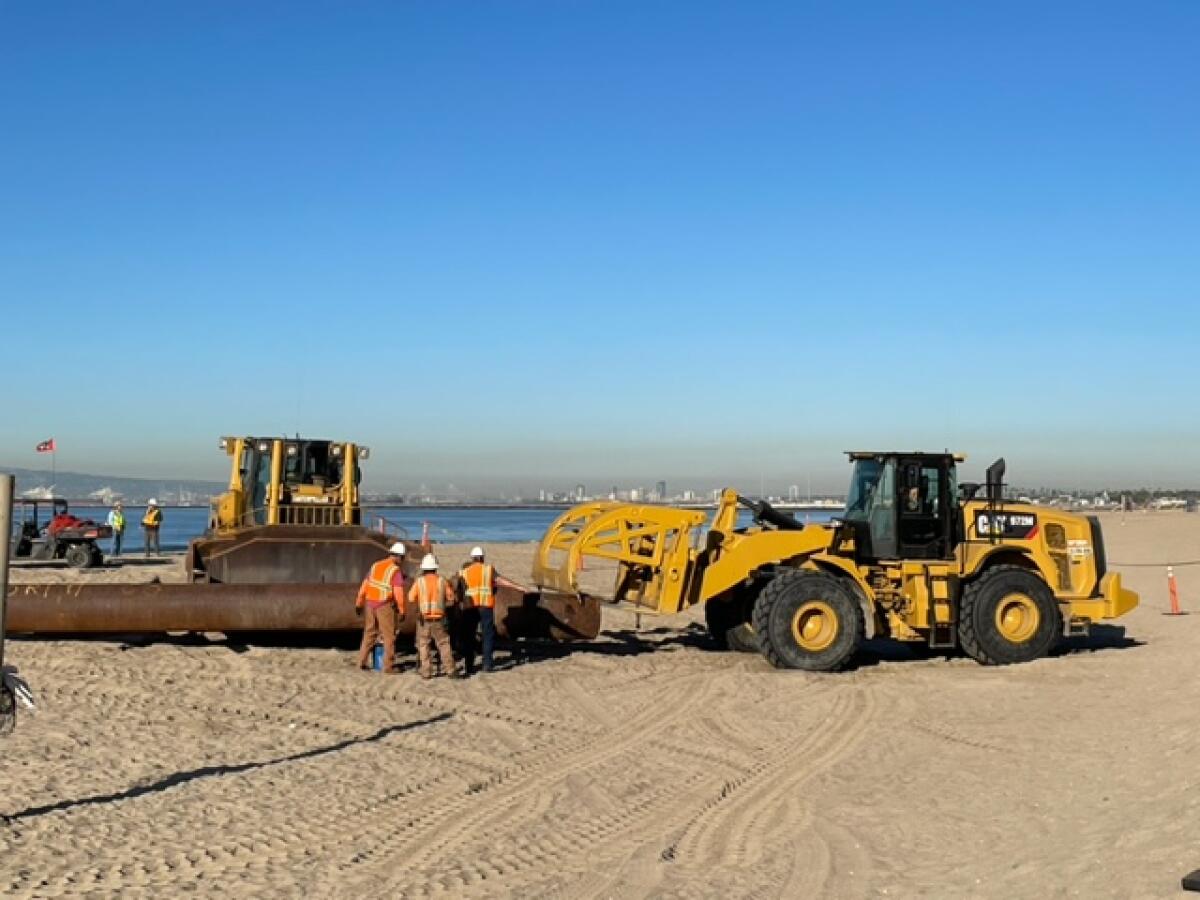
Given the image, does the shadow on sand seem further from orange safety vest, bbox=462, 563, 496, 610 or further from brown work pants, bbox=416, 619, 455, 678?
orange safety vest, bbox=462, 563, 496, 610

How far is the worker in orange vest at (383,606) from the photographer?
516 inches

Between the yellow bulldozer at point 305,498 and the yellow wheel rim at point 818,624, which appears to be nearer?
the yellow wheel rim at point 818,624

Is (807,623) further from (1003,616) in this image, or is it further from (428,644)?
(428,644)

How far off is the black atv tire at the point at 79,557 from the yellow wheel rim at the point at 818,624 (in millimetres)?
20969

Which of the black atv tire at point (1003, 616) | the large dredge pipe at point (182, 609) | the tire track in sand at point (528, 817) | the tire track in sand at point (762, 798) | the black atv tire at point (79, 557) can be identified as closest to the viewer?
the tire track in sand at point (528, 817)

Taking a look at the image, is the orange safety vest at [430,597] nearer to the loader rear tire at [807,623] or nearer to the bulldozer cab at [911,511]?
the loader rear tire at [807,623]

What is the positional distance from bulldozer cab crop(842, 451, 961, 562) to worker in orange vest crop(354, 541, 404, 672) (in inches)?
217

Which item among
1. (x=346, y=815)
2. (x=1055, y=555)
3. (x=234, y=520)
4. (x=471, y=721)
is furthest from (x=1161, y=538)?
(x=346, y=815)

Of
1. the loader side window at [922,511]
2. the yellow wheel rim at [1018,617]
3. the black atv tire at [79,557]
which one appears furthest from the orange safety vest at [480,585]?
the black atv tire at [79,557]

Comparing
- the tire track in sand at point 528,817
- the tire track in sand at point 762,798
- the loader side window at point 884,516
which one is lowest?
the tire track in sand at point 762,798

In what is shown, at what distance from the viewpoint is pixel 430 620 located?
12930 mm

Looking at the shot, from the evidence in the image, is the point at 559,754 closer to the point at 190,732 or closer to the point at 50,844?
the point at 190,732

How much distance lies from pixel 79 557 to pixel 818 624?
70.3 feet

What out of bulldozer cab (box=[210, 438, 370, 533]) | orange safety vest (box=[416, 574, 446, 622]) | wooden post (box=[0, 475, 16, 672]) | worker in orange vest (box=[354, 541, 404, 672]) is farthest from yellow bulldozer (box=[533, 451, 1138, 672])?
wooden post (box=[0, 475, 16, 672])
